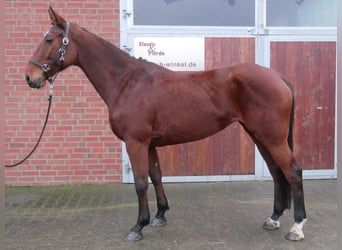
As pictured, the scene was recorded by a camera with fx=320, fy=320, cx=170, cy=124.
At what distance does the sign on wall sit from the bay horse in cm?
168

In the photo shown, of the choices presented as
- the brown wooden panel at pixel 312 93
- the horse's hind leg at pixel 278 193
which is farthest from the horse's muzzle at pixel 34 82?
the brown wooden panel at pixel 312 93

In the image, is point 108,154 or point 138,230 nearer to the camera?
point 138,230

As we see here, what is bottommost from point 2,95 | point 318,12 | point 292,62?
point 2,95

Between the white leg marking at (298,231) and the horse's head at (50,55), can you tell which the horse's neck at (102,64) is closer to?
the horse's head at (50,55)

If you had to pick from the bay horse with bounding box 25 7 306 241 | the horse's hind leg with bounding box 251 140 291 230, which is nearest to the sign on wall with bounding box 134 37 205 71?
the bay horse with bounding box 25 7 306 241

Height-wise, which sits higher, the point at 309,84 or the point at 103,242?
the point at 309,84

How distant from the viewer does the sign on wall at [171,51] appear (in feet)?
16.5

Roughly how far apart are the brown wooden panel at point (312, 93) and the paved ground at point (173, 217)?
1.79 feet

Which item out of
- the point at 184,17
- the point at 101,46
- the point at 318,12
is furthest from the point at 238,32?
the point at 101,46

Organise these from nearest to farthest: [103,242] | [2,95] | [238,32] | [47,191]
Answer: [2,95] < [103,242] < [47,191] < [238,32]

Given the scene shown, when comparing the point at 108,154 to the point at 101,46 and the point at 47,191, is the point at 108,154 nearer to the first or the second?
the point at 47,191

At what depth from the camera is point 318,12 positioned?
533cm

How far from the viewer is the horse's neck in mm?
3264

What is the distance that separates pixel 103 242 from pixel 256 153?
3068mm
